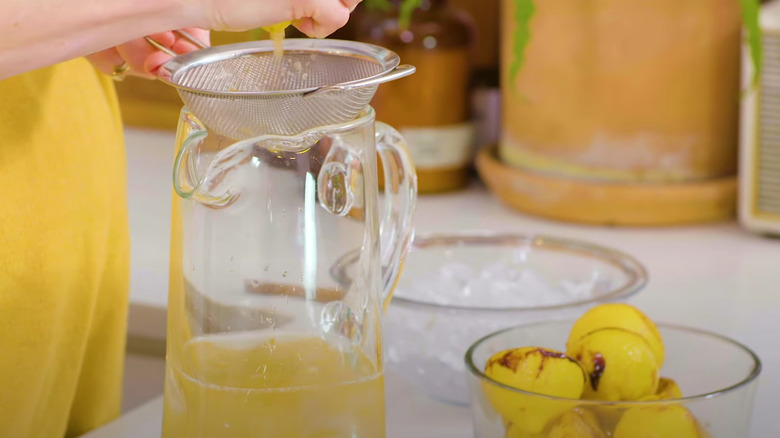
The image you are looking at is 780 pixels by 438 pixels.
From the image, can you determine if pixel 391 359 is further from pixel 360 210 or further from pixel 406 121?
pixel 406 121

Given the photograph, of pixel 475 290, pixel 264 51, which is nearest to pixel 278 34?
pixel 264 51

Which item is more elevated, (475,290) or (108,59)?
(108,59)

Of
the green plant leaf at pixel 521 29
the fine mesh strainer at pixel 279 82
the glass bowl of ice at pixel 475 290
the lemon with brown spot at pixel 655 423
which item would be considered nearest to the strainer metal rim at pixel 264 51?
the fine mesh strainer at pixel 279 82

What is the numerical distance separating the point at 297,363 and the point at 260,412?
0.09ft

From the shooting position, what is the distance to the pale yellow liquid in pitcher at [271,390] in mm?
499

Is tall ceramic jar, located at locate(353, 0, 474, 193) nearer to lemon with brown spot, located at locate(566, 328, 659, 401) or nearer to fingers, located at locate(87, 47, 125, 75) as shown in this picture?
fingers, located at locate(87, 47, 125, 75)

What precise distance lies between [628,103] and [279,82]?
1.95 feet

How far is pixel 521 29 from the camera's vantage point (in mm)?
1010

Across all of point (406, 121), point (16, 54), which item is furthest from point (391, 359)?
point (406, 121)

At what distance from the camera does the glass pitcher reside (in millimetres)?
500

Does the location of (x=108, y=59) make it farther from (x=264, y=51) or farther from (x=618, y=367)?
(x=618, y=367)

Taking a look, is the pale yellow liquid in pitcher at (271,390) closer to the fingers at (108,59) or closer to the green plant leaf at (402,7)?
the fingers at (108,59)

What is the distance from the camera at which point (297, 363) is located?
507 millimetres

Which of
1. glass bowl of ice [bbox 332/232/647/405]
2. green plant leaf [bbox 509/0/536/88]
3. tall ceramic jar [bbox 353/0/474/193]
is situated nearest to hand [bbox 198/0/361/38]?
glass bowl of ice [bbox 332/232/647/405]
